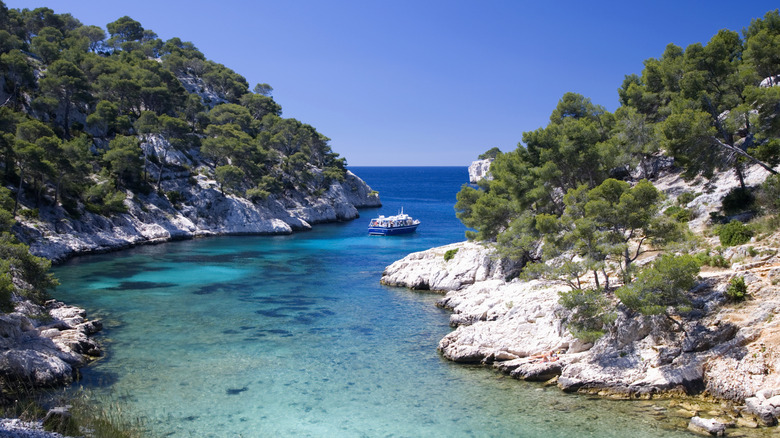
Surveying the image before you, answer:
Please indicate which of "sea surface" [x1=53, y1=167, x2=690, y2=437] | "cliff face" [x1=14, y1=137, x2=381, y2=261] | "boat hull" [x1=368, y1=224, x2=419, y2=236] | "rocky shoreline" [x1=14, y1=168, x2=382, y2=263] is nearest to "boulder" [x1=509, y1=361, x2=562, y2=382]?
"sea surface" [x1=53, y1=167, x2=690, y2=437]

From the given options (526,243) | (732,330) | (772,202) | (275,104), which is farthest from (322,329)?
(275,104)

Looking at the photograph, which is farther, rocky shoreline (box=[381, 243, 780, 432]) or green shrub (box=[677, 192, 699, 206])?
green shrub (box=[677, 192, 699, 206])

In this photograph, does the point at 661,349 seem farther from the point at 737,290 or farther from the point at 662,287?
the point at 737,290

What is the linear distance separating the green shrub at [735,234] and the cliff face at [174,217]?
176ft

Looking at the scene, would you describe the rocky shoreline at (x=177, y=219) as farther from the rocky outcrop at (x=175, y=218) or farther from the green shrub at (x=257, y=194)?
the green shrub at (x=257, y=194)

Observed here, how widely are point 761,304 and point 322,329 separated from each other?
21763 mm

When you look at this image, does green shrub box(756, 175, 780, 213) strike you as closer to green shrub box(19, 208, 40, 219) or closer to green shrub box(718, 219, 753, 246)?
green shrub box(718, 219, 753, 246)

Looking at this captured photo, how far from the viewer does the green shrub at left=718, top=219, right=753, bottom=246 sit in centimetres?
2297

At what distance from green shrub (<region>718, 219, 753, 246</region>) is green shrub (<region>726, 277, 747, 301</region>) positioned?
15.0 ft

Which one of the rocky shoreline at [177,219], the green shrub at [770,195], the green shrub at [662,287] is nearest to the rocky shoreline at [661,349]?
the green shrub at [662,287]

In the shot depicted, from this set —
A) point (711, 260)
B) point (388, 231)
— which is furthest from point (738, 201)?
point (388, 231)

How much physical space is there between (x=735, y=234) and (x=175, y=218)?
64.7 meters

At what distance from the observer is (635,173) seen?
4203 cm

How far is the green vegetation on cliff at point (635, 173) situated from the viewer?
21775mm
